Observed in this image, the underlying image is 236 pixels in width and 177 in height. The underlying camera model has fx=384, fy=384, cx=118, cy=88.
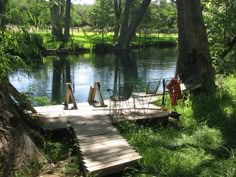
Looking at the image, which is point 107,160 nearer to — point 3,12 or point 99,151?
point 99,151

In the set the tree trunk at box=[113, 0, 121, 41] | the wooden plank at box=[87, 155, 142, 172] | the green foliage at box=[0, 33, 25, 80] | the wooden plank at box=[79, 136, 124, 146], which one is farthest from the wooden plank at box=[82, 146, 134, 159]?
the tree trunk at box=[113, 0, 121, 41]

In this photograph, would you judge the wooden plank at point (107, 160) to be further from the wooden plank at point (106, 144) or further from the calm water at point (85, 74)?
the calm water at point (85, 74)

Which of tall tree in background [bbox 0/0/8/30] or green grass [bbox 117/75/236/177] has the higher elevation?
tall tree in background [bbox 0/0/8/30]

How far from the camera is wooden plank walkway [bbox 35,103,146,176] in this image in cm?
513

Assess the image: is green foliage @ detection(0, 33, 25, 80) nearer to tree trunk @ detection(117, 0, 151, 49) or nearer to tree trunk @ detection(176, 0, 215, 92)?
tree trunk @ detection(176, 0, 215, 92)

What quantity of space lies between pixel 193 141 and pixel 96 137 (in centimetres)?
164

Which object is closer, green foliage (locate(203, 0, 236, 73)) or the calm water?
Answer: green foliage (locate(203, 0, 236, 73))

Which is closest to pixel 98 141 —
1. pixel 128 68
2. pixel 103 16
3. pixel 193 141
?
pixel 193 141

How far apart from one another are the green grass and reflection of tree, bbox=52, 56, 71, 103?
7.01 m

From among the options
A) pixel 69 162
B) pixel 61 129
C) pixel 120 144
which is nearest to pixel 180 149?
pixel 120 144

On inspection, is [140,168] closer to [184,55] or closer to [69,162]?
[69,162]

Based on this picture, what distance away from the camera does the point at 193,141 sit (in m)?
6.47

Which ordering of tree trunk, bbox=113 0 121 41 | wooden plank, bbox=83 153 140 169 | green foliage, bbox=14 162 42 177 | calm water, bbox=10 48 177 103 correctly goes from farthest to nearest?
tree trunk, bbox=113 0 121 41 → calm water, bbox=10 48 177 103 → wooden plank, bbox=83 153 140 169 → green foliage, bbox=14 162 42 177

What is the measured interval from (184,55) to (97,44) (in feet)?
93.7
